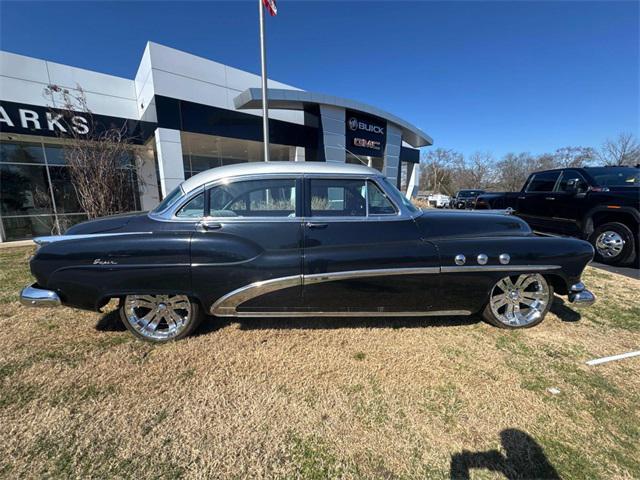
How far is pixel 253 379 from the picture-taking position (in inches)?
98.0

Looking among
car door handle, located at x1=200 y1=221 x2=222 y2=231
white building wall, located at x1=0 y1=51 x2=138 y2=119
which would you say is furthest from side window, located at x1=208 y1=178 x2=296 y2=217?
white building wall, located at x1=0 y1=51 x2=138 y2=119

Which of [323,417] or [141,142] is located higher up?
[141,142]

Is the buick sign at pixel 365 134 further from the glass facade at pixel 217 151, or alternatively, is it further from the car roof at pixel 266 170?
the car roof at pixel 266 170

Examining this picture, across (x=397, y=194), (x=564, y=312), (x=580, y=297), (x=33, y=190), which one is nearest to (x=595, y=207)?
(x=564, y=312)

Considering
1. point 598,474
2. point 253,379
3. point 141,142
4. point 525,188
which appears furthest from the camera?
point 141,142

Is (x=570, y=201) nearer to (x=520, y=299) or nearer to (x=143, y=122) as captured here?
(x=520, y=299)

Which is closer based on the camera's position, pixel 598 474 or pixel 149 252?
pixel 598 474

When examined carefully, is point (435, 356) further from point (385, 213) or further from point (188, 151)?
point (188, 151)

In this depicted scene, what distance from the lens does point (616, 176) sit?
243 inches

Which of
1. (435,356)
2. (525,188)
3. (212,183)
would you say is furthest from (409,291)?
(525,188)

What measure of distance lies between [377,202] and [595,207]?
5.98 m

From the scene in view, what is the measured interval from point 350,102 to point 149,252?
13.0 metres

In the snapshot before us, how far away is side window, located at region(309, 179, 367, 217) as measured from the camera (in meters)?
3.00

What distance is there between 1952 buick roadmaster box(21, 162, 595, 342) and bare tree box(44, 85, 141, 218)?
20.6ft
